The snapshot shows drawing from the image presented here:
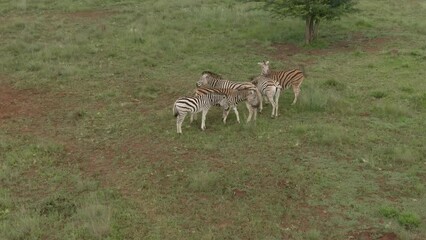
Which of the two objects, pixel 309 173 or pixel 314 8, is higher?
pixel 314 8

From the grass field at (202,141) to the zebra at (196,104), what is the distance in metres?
0.41

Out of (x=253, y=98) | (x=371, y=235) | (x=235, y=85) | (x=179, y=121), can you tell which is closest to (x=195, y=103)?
(x=179, y=121)

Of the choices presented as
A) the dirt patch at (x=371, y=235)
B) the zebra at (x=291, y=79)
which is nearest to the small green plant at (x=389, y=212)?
the dirt patch at (x=371, y=235)

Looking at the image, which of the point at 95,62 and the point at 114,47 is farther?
the point at 114,47

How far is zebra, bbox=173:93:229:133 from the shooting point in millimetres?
13434

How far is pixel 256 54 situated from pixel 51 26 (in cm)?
1019

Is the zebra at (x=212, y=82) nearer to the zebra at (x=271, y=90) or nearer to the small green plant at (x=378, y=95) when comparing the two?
the zebra at (x=271, y=90)

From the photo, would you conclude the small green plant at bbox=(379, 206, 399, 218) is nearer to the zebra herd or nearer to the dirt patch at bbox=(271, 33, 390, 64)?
the zebra herd

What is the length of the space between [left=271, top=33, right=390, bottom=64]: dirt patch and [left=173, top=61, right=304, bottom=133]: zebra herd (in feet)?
16.1

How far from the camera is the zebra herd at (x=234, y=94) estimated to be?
534 inches

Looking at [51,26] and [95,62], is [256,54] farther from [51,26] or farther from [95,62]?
[51,26]

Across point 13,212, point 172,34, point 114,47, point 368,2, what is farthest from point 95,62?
point 368,2

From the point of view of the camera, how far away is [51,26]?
24.9m

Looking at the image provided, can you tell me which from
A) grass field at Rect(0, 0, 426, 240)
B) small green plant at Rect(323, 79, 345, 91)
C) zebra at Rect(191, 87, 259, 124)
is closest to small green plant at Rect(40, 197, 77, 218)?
grass field at Rect(0, 0, 426, 240)
